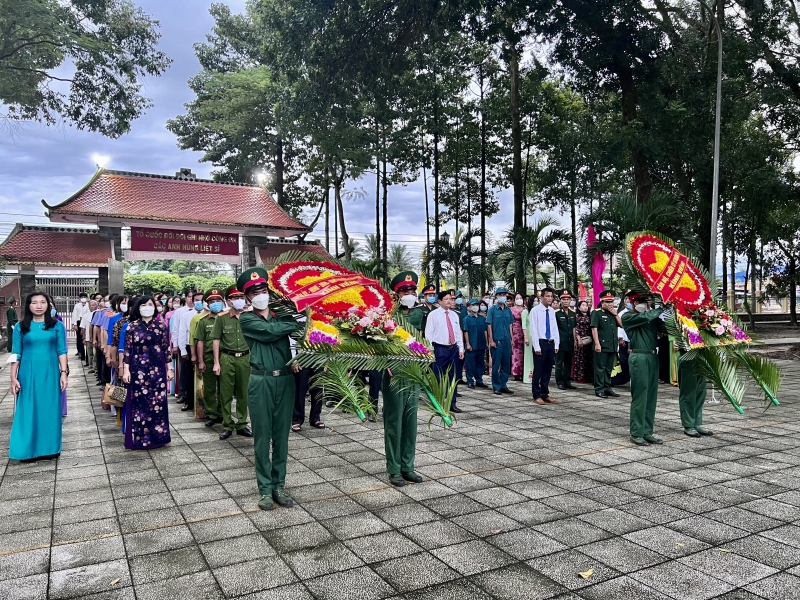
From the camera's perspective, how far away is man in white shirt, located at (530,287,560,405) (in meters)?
8.39

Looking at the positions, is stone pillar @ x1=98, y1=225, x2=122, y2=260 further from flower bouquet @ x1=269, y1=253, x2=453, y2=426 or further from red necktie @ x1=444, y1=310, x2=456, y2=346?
flower bouquet @ x1=269, y1=253, x2=453, y2=426

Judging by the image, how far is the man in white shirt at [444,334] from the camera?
783 centimetres

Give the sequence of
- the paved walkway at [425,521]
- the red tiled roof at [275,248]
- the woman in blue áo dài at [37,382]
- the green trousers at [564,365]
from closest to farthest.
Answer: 1. the paved walkway at [425,521]
2. the woman in blue áo dài at [37,382]
3. the green trousers at [564,365]
4. the red tiled roof at [275,248]

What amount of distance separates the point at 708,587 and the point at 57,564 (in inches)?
133

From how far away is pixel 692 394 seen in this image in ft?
20.1

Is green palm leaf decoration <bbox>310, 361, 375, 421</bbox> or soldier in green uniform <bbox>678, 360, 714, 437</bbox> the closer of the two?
green palm leaf decoration <bbox>310, 361, 375, 421</bbox>

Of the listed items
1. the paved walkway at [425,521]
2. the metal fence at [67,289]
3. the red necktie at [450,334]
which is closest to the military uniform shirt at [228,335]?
the paved walkway at [425,521]

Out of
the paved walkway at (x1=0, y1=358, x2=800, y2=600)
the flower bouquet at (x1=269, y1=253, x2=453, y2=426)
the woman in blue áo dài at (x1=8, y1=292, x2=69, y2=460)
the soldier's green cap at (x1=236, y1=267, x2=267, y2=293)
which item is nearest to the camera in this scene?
the paved walkway at (x1=0, y1=358, x2=800, y2=600)

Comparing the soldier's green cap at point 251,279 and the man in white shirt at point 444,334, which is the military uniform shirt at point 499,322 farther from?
the soldier's green cap at point 251,279

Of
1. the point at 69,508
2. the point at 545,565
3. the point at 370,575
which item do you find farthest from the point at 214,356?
the point at 545,565

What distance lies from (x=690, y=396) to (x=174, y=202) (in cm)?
1496

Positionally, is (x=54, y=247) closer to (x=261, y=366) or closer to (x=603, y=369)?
(x=603, y=369)

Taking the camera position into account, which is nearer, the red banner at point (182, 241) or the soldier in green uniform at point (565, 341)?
the soldier in green uniform at point (565, 341)

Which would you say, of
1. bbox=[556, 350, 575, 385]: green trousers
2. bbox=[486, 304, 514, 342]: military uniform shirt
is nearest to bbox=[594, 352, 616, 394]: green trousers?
bbox=[556, 350, 575, 385]: green trousers
